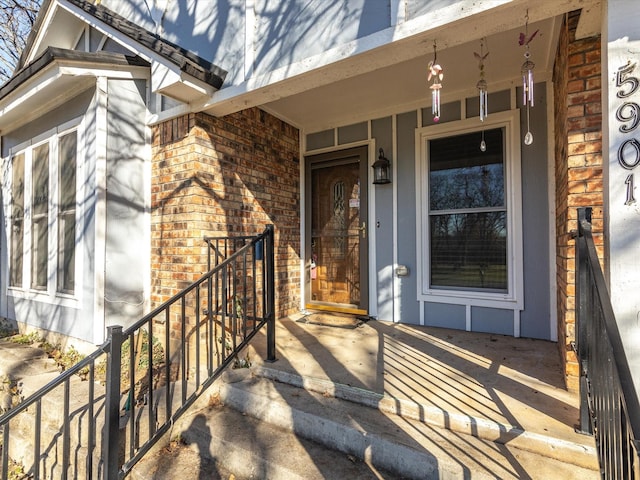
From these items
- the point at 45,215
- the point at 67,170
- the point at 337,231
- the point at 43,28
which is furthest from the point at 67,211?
the point at 337,231

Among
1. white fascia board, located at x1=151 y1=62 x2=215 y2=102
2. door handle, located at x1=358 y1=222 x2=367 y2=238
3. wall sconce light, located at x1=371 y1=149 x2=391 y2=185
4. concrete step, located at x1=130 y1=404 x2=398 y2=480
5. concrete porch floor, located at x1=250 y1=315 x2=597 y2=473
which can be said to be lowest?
concrete step, located at x1=130 y1=404 x2=398 y2=480

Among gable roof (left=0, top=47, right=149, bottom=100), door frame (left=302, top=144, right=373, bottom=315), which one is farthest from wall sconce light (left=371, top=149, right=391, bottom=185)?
gable roof (left=0, top=47, right=149, bottom=100)

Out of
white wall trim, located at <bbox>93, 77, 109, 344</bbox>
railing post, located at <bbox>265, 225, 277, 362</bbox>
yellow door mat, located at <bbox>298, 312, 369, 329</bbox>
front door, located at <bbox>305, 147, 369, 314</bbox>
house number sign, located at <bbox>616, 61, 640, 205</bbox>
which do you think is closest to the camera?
house number sign, located at <bbox>616, 61, 640, 205</bbox>

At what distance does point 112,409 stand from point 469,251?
3.12 meters

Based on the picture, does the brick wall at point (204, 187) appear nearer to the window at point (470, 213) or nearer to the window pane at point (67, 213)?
the window pane at point (67, 213)

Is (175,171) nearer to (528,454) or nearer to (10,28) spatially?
(528,454)

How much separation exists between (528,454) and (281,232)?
302cm

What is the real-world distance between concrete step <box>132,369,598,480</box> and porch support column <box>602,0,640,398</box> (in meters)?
0.70

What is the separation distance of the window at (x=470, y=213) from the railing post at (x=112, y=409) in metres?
2.79

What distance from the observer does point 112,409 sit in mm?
1567

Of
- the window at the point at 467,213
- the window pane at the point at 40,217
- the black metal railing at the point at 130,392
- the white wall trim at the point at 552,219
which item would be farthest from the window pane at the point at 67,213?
the white wall trim at the point at 552,219

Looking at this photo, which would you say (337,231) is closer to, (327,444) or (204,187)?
(204,187)

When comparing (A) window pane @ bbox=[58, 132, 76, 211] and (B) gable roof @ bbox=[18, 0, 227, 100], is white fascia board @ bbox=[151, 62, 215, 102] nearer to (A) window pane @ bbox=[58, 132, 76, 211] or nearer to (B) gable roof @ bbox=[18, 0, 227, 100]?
(B) gable roof @ bbox=[18, 0, 227, 100]

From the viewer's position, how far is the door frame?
12.4 feet
